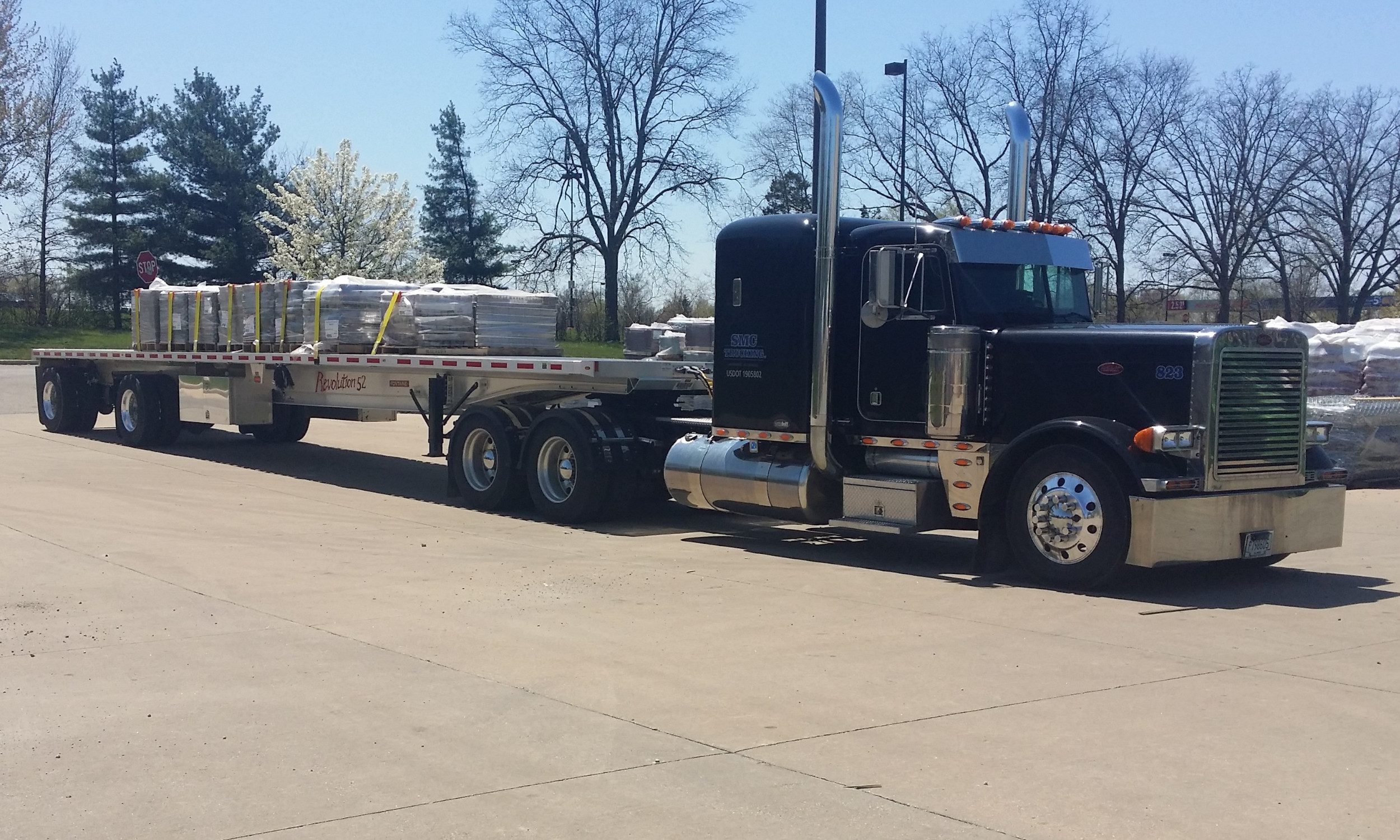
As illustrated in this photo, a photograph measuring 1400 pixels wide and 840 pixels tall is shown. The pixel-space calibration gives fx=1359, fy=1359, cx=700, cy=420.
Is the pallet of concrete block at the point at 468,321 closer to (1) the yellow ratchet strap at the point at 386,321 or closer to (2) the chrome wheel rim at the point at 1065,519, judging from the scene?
(1) the yellow ratchet strap at the point at 386,321

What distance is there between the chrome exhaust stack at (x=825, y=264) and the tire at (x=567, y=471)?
92.5 inches

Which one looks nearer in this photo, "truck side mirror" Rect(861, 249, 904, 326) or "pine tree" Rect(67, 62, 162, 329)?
"truck side mirror" Rect(861, 249, 904, 326)

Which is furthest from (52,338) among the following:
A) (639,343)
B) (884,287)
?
(884,287)

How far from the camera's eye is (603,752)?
18.2ft

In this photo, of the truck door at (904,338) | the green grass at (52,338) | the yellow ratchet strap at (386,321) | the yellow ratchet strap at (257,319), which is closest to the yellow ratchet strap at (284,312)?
the yellow ratchet strap at (257,319)

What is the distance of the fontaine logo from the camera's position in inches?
643

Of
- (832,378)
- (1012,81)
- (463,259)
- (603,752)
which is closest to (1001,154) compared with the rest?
(1012,81)

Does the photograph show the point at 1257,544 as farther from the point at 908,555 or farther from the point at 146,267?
the point at 146,267

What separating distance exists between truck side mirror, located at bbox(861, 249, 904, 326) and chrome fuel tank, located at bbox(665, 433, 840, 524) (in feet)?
4.61

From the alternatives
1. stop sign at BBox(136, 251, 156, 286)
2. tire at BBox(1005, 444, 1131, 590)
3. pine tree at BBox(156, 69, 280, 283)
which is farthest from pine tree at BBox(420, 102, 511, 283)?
tire at BBox(1005, 444, 1131, 590)

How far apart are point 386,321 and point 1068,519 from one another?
8.94m

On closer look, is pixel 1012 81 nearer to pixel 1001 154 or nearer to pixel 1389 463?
pixel 1001 154

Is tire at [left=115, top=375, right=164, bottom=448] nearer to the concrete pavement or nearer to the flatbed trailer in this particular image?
the flatbed trailer

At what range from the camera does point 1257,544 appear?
9492 millimetres
